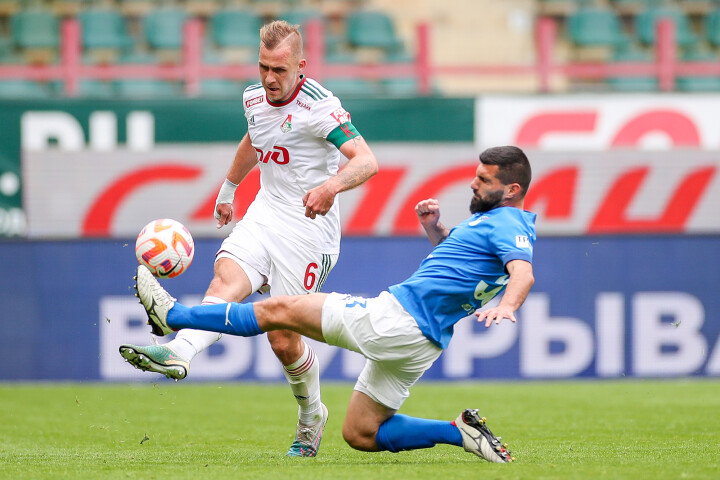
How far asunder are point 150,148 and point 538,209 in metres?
5.08

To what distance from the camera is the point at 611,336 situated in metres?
11.7

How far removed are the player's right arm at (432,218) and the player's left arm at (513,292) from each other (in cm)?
81

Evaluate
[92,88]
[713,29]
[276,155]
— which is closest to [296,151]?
[276,155]

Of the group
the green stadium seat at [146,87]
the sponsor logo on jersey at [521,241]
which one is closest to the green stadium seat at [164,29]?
the green stadium seat at [146,87]

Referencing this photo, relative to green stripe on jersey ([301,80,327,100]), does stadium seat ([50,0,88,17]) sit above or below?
above

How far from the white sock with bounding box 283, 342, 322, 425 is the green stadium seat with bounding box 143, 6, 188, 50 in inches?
418

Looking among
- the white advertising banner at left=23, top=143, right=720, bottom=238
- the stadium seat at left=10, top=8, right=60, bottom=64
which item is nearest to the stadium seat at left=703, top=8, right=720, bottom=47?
the white advertising banner at left=23, top=143, right=720, bottom=238

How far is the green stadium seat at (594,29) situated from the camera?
55.8 ft

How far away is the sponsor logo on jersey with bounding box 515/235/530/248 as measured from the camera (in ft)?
17.3

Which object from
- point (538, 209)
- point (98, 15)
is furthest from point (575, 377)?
point (98, 15)

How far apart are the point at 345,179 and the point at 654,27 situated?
1257 centimetres

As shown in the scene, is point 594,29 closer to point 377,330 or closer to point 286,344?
point 286,344

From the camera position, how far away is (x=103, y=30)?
1617 cm

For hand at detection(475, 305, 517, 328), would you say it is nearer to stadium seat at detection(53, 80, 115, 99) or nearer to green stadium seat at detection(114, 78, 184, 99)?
green stadium seat at detection(114, 78, 184, 99)
